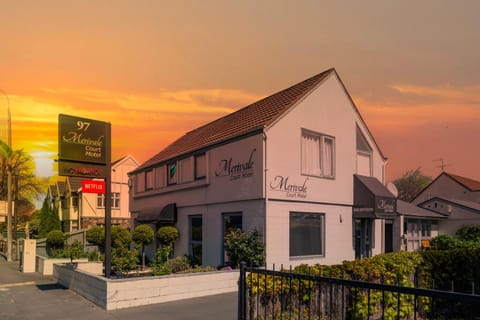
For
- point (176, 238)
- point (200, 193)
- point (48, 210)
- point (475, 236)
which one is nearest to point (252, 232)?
point (200, 193)

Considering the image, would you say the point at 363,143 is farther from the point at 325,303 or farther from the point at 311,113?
the point at 325,303

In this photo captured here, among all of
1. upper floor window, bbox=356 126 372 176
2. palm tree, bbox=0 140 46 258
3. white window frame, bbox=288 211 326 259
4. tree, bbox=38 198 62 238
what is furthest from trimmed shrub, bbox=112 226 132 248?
palm tree, bbox=0 140 46 258

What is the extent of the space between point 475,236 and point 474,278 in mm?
17751

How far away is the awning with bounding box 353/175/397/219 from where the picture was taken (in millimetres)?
18234

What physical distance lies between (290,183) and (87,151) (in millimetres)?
7297

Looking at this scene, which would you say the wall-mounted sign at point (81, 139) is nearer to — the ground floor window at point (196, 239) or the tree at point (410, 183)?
the ground floor window at point (196, 239)

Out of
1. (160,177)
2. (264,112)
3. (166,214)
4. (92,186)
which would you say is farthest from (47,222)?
(264,112)

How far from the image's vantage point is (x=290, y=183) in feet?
52.8

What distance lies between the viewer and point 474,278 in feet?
42.6

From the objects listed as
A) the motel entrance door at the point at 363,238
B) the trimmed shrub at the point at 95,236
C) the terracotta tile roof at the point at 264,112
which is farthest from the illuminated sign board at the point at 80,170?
the motel entrance door at the point at 363,238

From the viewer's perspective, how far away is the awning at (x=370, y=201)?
59.8 feet

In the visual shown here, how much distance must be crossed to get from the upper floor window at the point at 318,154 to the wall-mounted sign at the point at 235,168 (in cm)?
230

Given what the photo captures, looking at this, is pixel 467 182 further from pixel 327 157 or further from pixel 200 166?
pixel 200 166

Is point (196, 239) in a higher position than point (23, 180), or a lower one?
lower
